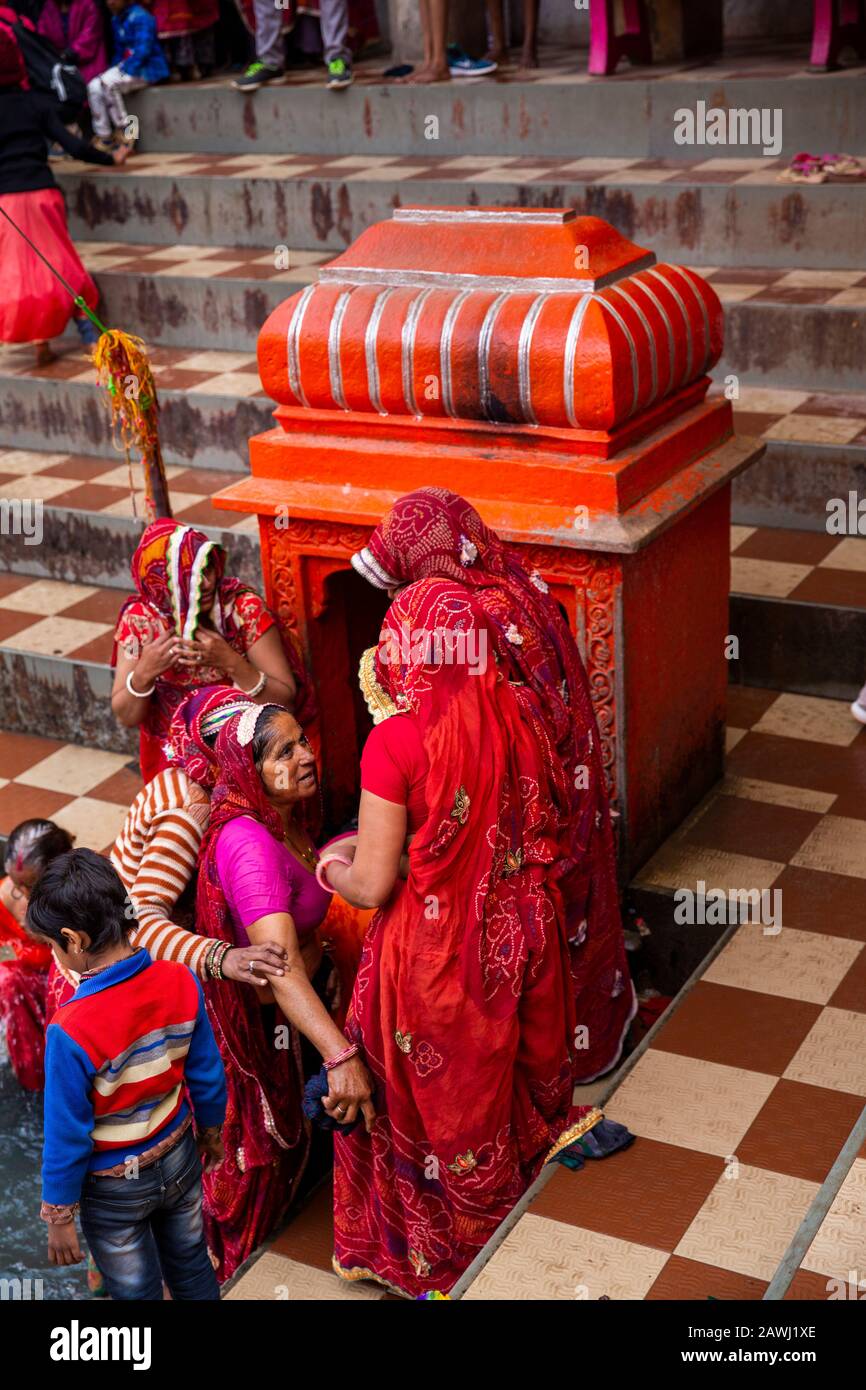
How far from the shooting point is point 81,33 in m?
9.88

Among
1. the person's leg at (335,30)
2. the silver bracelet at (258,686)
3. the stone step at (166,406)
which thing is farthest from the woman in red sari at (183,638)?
the person's leg at (335,30)

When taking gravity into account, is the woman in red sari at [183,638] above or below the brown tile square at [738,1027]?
above

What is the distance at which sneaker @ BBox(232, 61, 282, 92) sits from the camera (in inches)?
372

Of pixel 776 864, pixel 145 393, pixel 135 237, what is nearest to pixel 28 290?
pixel 135 237

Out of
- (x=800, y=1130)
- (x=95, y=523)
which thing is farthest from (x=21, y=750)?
(x=800, y=1130)

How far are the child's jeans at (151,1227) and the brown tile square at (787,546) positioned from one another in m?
3.26

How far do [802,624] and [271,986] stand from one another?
2466 mm

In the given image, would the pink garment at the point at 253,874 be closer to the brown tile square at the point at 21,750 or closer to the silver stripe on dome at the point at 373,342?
the silver stripe on dome at the point at 373,342

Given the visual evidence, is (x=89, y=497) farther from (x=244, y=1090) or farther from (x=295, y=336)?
(x=244, y=1090)

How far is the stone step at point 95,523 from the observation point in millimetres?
5949

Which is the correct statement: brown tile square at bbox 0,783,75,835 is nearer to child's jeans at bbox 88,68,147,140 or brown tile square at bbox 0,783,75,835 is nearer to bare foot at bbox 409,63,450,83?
bare foot at bbox 409,63,450,83

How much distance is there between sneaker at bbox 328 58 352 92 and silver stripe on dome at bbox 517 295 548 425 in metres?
5.91

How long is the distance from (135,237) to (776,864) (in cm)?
611

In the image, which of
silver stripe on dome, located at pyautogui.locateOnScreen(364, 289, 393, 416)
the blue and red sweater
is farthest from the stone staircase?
silver stripe on dome, located at pyautogui.locateOnScreen(364, 289, 393, 416)
